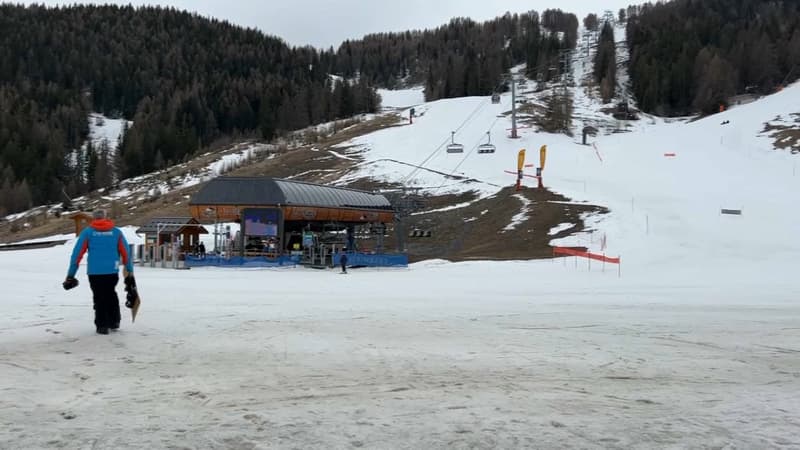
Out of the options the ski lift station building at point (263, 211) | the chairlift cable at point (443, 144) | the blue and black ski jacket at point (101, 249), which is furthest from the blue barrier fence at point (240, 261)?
the chairlift cable at point (443, 144)

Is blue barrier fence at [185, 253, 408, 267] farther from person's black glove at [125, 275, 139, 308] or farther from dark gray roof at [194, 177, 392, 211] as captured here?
person's black glove at [125, 275, 139, 308]

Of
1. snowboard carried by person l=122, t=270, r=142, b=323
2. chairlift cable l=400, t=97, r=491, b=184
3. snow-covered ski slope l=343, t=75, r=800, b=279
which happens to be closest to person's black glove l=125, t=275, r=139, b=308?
snowboard carried by person l=122, t=270, r=142, b=323

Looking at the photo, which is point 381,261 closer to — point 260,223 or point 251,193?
point 260,223

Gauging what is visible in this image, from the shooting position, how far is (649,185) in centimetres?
4450

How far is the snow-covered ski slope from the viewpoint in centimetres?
2591

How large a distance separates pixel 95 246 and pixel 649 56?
114 meters

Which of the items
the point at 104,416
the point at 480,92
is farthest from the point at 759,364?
the point at 480,92

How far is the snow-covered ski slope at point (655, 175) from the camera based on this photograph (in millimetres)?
25906

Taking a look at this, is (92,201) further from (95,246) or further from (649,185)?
(95,246)

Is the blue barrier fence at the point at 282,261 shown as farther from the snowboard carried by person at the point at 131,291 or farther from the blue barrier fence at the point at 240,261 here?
the snowboard carried by person at the point at 131,291

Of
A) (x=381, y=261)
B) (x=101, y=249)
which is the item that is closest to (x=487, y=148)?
(x=381, y=261)

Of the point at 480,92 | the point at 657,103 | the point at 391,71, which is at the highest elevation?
the point at 391,71

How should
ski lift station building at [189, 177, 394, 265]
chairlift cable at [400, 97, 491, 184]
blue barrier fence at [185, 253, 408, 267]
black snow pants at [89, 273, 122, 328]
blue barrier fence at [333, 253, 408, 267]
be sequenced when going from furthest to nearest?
chairlift cable at [400, 97, 491, 184]
ski lift station building at [189, 177, 394, 265]
blue barrier fence at [333, 253, 408, 267]
blue barrier fence at [185, 253, 408, 267]
black snow pants at [89, 273, 122, 328]

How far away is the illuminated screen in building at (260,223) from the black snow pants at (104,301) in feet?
74.5
